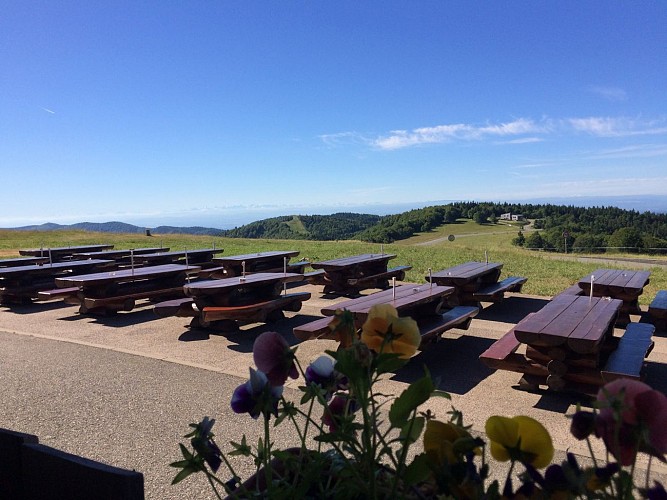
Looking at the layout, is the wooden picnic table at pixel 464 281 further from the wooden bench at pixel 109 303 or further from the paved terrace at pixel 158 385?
the wooden bench at pixel 109 303

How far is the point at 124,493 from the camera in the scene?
0.84 meters

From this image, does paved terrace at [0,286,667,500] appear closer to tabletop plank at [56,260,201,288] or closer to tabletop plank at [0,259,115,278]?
tabletop plank at [56,260,201,288]

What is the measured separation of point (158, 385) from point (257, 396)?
4189 millimetres

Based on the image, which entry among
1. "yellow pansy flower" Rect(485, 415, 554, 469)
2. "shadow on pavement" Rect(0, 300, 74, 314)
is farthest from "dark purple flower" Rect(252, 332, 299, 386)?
"shadow on pavement" Rect(0, 300, 74, 314)

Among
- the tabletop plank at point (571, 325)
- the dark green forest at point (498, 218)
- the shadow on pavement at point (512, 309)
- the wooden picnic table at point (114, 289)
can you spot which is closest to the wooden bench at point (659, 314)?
the shadow on pavement at point (512, 309)

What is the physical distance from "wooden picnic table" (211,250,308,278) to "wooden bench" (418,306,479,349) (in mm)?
4360

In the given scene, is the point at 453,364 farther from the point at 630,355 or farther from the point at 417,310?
the point at 630,355

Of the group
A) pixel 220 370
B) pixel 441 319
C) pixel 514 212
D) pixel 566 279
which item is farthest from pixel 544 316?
pixel 514 212

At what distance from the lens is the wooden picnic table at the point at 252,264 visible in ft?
32.7

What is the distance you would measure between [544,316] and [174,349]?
13.2 feet

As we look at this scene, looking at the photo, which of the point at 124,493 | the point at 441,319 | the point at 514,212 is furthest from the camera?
the point at 514,212

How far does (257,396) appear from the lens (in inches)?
30.8

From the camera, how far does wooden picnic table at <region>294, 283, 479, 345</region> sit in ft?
16.5

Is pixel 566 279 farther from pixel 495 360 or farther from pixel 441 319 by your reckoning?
pixel 495 360
